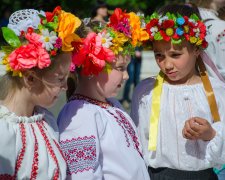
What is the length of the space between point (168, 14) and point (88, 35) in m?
0.65

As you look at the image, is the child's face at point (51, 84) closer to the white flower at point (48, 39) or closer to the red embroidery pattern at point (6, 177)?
the white flower at point (48, 39)

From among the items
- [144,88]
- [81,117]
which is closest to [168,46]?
[144,88]

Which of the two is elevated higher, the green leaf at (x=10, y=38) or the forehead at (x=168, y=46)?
the green leaf at (x=10, y=38)

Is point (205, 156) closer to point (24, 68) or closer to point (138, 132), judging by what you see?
point (138, 132)

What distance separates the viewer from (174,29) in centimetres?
327

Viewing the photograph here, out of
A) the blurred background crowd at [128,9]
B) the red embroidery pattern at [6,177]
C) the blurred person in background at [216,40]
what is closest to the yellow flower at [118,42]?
the blurred background crowd at [128,9]

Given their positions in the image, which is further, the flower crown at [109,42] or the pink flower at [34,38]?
the flower crown at [109,42]

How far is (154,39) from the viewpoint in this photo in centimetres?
330

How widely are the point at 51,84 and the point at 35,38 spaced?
253 millimetres

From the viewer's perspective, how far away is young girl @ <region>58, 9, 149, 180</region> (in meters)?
2.81

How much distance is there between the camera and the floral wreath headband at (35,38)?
2559mm

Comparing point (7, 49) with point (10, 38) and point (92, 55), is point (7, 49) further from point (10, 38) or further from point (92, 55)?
point (92, 55)

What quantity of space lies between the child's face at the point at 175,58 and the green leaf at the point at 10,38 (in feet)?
3.53

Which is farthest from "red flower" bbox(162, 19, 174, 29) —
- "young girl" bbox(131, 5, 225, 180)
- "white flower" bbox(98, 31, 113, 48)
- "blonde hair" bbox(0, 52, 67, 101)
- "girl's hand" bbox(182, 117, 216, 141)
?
"blonde hair" bbox(0, 52, 67, 101)
